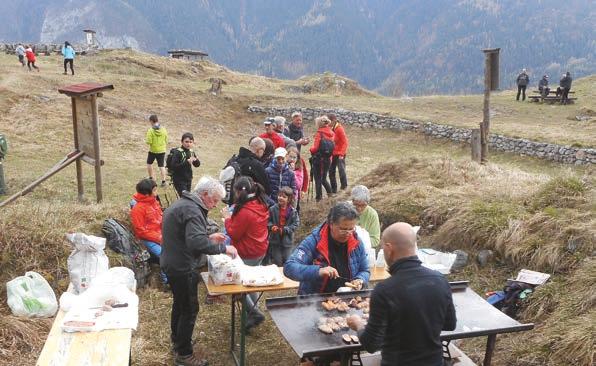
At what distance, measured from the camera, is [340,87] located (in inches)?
1093

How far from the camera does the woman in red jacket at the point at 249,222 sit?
513 cm

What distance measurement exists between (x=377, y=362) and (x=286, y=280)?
3.94 ft

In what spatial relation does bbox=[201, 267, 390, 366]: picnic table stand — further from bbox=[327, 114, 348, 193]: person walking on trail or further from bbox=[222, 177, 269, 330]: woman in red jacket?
bbox=[327, 114, 348, 193]: person walking on trail

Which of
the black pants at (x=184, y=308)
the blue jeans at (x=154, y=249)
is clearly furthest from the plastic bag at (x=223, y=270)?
the blue jeans at (x=154, y=249)

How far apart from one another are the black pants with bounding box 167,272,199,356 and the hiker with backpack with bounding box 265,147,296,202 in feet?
8.25

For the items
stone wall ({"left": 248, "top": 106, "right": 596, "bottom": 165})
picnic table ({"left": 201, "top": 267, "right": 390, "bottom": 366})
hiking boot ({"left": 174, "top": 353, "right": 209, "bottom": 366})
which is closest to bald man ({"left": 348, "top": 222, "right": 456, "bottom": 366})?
picnic table ({"left": 201, "top": 267, "right": 390, "bottom": 366})

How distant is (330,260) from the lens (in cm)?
420

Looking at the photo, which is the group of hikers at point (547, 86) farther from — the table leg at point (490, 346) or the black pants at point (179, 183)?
the table leg at point (490, 346)

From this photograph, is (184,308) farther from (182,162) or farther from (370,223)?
(182,162)

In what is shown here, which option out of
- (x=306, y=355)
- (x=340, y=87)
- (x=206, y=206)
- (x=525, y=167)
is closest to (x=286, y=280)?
(x=206, y=206)

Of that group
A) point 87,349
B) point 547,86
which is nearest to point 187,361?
point 87,349

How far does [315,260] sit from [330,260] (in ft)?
0.39

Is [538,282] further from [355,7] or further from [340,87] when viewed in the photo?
[355,7]

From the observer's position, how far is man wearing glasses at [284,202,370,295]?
402 cm
